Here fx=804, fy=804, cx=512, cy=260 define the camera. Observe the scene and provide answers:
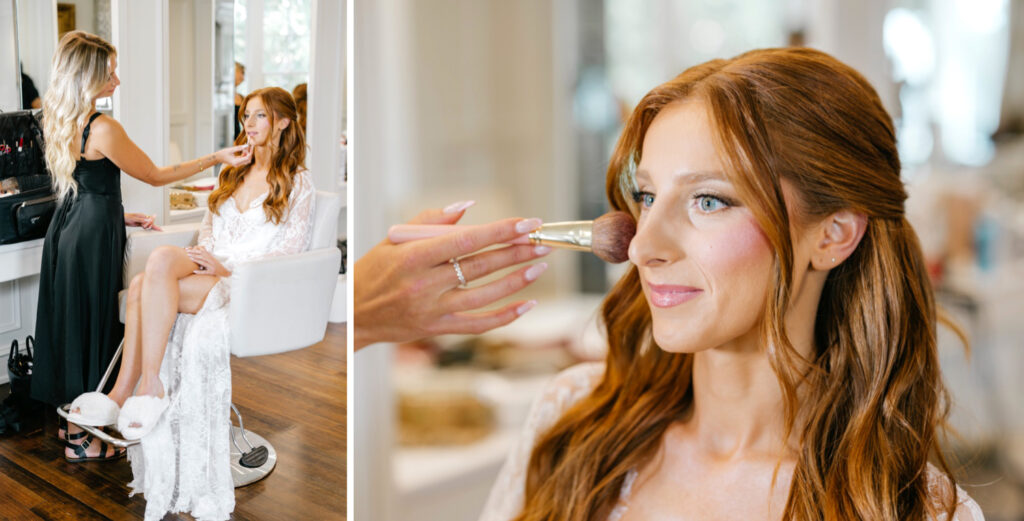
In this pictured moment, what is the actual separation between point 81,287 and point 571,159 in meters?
0.91

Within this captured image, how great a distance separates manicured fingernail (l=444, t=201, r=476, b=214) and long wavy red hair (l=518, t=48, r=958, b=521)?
238 mm

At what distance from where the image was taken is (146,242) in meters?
1.36

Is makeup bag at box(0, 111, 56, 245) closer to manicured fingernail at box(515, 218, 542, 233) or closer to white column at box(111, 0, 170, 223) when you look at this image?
white column at box(111, 0, 170, 223)

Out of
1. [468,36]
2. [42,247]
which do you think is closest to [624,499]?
[468,36]

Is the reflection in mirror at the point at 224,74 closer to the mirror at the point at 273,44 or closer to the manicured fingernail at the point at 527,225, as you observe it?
the mirror at the point at 273,44

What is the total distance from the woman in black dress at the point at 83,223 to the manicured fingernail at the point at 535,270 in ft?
2.09

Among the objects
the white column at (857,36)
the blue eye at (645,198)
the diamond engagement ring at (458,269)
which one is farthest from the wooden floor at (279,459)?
the white column at (857,36)

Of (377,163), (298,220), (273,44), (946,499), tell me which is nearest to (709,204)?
(946,499)

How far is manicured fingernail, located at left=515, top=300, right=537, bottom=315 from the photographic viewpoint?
101 cm

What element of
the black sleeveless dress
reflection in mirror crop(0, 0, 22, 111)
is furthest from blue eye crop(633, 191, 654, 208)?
reflection in mirror crop(0, 0, 22, 111)

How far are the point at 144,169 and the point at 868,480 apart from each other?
3.87ft

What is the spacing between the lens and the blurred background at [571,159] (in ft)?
2.65

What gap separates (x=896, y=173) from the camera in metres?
0.78

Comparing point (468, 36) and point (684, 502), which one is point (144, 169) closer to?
point (468, 36)
